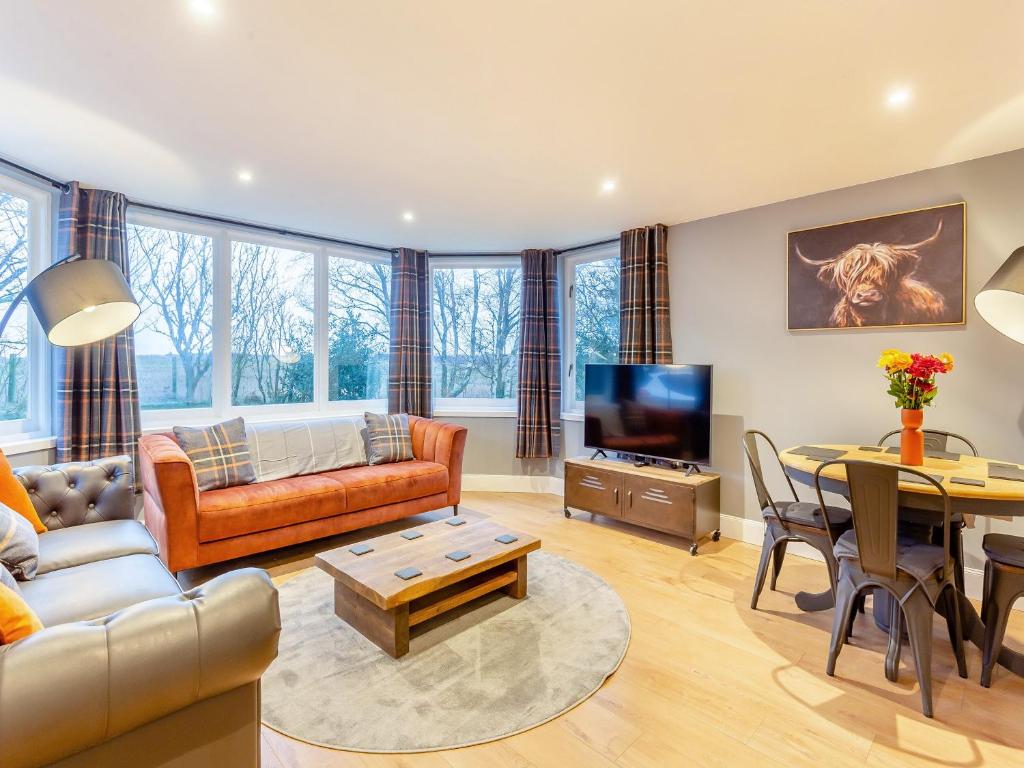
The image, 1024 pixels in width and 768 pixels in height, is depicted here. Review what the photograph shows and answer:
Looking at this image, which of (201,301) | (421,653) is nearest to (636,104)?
(421,653)

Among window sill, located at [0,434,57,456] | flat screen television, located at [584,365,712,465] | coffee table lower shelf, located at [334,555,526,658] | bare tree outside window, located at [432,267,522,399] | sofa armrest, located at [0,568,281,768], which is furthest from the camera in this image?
bare tree outside window, located at [432,267,522,399]

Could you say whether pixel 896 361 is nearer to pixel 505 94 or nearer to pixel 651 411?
pixel 651 411

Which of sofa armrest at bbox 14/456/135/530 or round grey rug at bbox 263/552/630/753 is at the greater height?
sofa armrest at bbox 14/456/135/530

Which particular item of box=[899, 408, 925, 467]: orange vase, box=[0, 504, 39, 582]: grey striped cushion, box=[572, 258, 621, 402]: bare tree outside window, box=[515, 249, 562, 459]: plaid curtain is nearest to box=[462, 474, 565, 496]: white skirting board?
box=[515, 249, 562, 459]: plaid curtain

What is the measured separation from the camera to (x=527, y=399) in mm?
4902

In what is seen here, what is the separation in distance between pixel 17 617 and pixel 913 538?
3.30 meters

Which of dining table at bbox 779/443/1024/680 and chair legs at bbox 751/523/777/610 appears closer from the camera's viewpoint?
dining table at bbox 779/443/1024/680

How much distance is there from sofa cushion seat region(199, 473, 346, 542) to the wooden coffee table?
2.71 ft

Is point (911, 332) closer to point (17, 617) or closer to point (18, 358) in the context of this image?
point (17, 617)

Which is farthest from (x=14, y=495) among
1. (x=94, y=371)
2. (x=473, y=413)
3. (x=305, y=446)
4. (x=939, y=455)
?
(x=939, y=455)

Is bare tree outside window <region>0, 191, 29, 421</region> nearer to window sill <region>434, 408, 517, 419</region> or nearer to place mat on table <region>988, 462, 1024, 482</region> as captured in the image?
window sill <region>434, 408, 517, 419</region>

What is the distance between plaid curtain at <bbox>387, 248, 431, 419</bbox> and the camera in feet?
A: 16.2

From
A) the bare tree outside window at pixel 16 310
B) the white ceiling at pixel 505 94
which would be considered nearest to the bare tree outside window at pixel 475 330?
the white ceiling at pixel 505 94

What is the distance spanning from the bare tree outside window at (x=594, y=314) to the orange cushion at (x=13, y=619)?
3.96m
